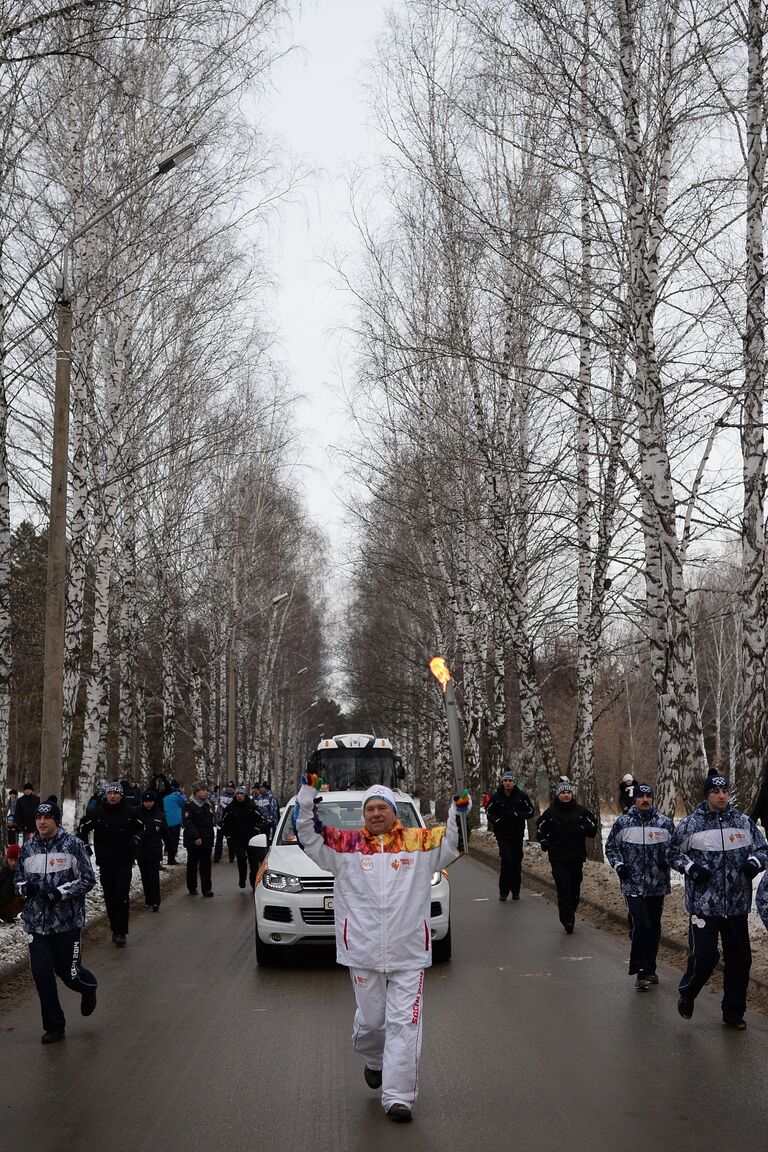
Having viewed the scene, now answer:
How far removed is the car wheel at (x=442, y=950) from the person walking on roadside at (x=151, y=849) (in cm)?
606

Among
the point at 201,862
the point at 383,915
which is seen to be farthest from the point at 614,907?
the point at 383,915

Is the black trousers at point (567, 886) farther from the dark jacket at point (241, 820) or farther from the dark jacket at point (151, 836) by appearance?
the dark jacket at point (241, 820)

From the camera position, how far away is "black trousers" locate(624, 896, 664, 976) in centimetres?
1020

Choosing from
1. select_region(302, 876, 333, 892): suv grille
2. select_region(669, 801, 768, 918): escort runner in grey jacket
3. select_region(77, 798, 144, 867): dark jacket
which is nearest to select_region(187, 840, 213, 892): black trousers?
select_region(77, 798, 144, 867): dark jacket

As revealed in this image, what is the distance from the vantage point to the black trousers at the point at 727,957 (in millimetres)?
8453

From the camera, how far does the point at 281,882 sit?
12141mm

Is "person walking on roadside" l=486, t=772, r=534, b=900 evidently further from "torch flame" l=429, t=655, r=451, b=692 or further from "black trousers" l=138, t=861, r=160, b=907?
"torch flame" l=429, t=655, r=451, b=692

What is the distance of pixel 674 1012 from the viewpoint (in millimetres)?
9164

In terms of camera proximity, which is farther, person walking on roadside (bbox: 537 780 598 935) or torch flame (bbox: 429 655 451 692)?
person walking on roadside (bbox: 537 780 598 935)

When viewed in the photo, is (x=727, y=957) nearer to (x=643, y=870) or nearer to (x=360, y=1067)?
(x=643, y=870)

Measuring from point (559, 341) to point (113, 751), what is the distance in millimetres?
50431

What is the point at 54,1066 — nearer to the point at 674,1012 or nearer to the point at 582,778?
the point at 674,1012

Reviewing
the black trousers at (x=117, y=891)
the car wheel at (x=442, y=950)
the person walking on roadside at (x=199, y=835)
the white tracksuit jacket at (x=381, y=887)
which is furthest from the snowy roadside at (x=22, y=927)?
the white tracksuit jacket at (x=381, y=887)

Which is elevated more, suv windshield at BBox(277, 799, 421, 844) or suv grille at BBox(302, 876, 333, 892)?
suv windshield at BBox(277, 799, 421, 844)
